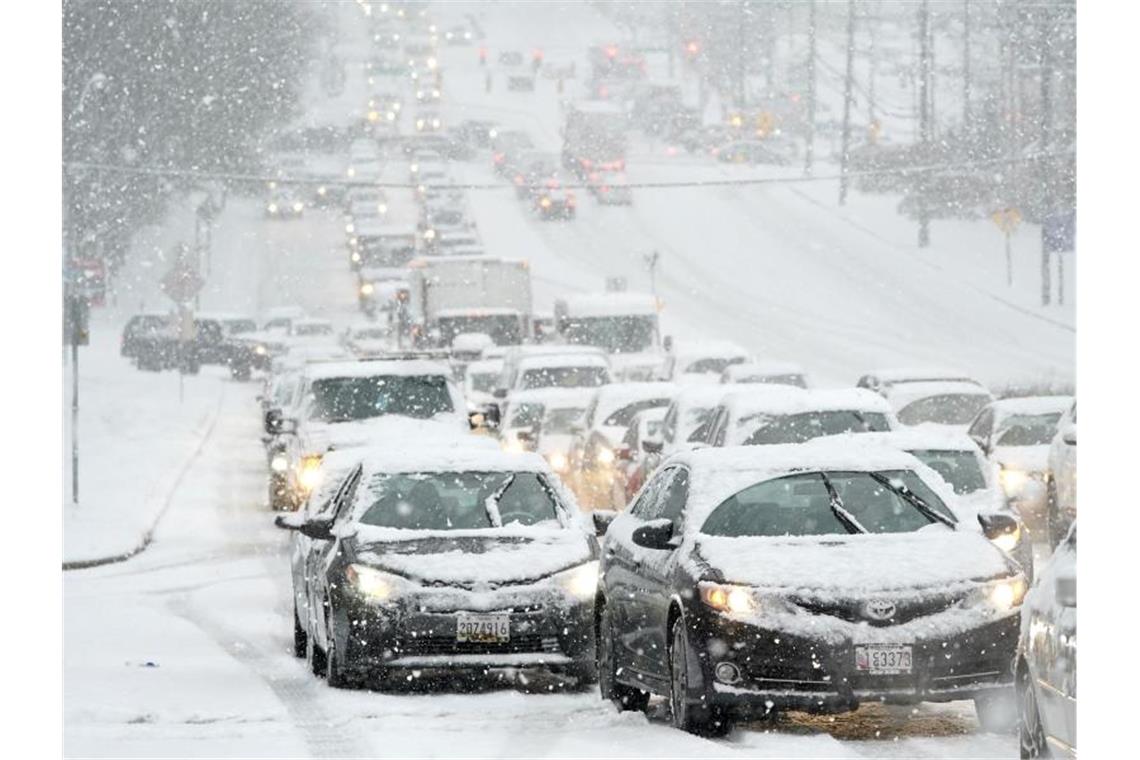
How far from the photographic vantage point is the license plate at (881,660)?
1133 centimetres

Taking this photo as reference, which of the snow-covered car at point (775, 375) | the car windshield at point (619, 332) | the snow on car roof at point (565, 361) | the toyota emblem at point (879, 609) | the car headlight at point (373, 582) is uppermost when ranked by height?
the car windshield at point (619, 332)

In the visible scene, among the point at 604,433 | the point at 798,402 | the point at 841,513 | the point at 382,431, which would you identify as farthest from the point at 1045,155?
the point at 841,513

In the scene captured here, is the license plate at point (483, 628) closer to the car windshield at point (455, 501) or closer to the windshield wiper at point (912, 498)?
the car windshield at point (455, 501)

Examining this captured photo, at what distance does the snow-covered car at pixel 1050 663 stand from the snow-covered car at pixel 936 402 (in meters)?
21.0

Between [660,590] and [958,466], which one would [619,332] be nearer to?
[958,466]

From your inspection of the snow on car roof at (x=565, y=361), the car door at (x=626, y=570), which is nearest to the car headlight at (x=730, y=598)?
the car door at (x=626, y=570)

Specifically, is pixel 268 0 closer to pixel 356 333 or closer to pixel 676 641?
pixel 356 333

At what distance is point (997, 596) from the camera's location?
38.3 ft

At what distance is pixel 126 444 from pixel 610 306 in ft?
33.4

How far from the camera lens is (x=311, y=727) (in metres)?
12.5

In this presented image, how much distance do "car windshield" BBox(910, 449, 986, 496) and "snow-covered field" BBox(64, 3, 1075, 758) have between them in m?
4.87

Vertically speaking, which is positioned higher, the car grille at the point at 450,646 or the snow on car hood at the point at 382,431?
the snow on car hood at the point at 382,431

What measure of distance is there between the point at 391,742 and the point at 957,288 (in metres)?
62.1
